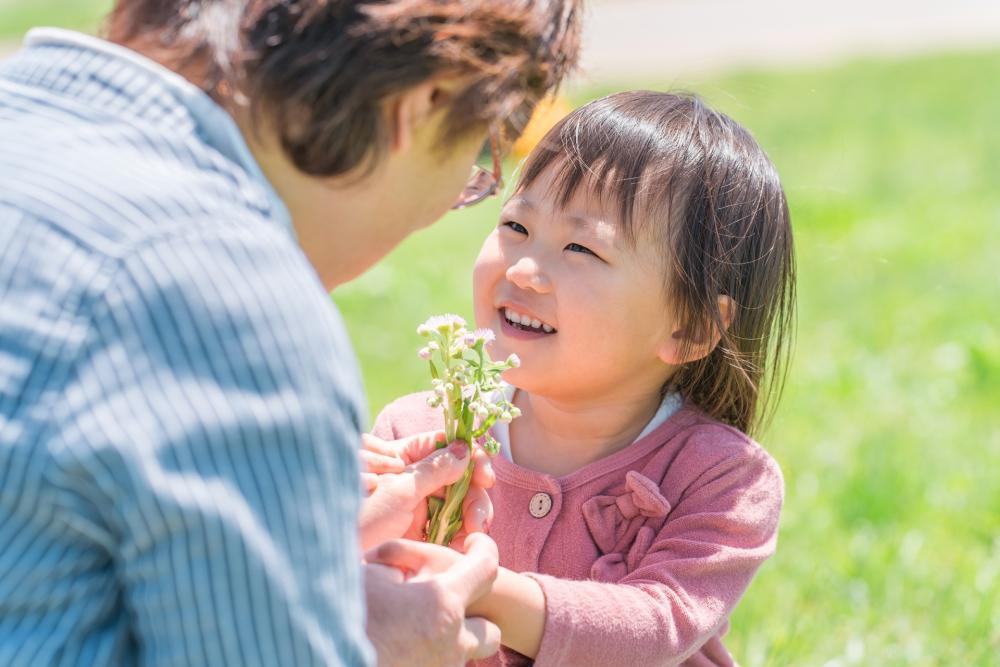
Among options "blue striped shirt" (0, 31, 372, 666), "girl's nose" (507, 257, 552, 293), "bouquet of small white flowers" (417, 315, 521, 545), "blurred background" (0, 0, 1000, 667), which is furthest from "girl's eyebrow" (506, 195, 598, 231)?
"blue striped shirt" (0, 31, 372, 666)

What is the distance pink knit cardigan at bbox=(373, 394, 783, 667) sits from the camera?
2180 mm

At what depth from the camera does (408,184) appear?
1818 mm

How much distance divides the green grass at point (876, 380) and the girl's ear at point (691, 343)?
0.61 meters

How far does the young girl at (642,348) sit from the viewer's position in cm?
236

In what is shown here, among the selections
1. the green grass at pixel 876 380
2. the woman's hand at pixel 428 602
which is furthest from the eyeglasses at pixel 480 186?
the green grass at pixel 876 380

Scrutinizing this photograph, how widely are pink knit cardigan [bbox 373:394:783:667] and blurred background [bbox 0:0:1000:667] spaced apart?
676 mm

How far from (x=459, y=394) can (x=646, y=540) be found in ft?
1.52

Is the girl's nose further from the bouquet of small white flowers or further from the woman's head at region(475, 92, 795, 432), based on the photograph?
the bouquet of small white flowers

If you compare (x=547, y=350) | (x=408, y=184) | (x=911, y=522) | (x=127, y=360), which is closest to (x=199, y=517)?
(x=127, y=360)

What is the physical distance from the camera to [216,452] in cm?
147

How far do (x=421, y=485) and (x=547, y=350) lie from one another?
1.35 ft

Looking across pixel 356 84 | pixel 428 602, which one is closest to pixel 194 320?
pixel 356 84

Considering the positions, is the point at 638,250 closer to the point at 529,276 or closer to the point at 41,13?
the point at 529,276

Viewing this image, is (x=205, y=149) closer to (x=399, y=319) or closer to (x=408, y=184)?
(x=408, y=184)
